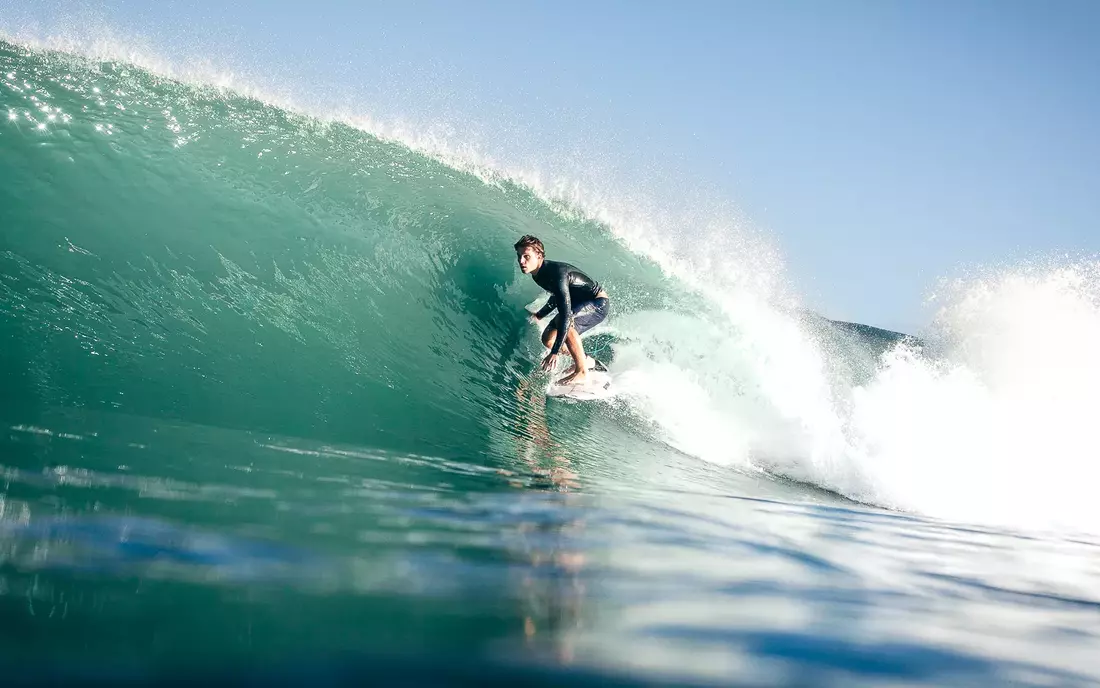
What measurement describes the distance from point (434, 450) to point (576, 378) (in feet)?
9.86

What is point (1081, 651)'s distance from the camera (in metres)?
1.56

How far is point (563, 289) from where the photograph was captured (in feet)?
20.8

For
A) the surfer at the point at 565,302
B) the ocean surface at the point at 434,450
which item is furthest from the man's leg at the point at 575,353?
the ocean surface at the point at 434,450

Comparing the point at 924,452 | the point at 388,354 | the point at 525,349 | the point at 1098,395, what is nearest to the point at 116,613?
the point at 388,354

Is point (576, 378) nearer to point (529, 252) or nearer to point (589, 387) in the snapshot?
point (589, 387)

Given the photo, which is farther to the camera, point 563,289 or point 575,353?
point 575,353

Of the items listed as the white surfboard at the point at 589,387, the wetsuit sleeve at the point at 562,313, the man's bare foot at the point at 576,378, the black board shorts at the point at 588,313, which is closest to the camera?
the wetsuit sleeve at the point at 562,313

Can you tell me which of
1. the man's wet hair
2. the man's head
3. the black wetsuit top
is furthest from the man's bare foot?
the man's wet hair

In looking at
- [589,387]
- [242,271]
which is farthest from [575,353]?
[242,271]

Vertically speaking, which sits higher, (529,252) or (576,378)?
(529,252)

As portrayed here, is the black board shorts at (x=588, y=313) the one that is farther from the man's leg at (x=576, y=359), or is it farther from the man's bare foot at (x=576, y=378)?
the man's bare foot at (x=576, y=378)

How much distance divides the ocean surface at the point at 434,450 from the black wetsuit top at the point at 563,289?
64 centimetres

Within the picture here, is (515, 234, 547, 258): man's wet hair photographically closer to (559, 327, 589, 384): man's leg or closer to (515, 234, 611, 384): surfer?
(515, 234, 611, 384): surfer

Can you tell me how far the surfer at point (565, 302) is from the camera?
6238 millimetres
